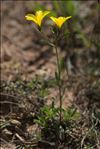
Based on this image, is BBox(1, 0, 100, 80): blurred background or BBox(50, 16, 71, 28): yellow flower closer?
BBox(50, 16, 71, 28): yellow flower

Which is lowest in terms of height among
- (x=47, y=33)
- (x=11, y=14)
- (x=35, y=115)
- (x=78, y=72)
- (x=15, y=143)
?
(x=15, y=143)

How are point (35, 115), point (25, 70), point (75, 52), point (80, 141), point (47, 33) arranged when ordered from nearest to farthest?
point (80, 141) → point (35, 115) → point (25, 70) → point (75, 52) → point (47, 33)

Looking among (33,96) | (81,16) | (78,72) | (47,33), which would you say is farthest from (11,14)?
(33,96)

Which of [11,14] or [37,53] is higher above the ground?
[11,14]

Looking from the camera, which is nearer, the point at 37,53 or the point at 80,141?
the point at 80,141

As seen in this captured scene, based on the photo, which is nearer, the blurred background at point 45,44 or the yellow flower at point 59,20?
the yellow flower at point 59,20

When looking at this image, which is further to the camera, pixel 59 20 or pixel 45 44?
pixel 45 44

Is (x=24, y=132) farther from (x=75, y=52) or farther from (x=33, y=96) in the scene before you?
(x=75, y=52)

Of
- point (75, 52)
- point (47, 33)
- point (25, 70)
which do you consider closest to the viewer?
point (25, 70)
